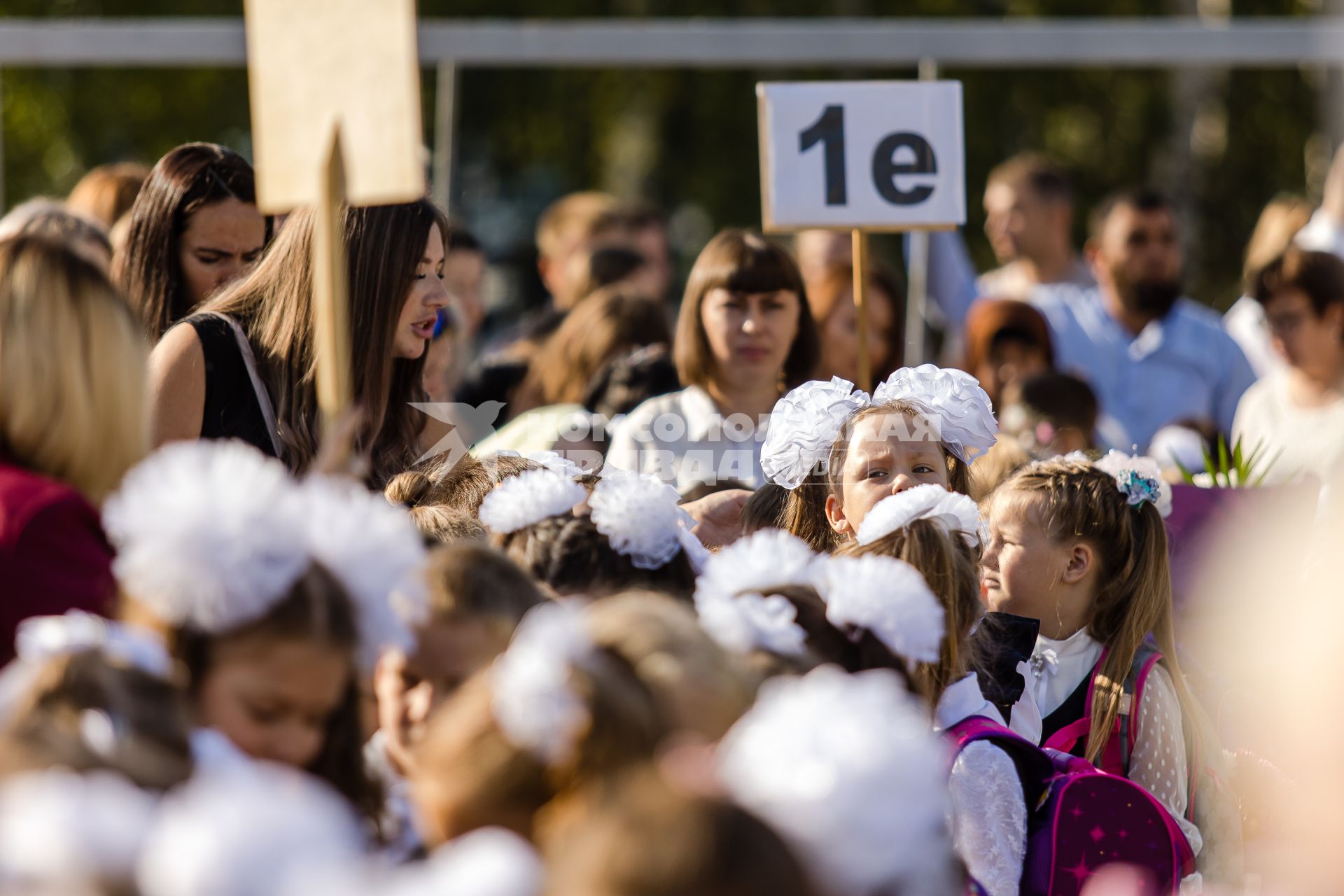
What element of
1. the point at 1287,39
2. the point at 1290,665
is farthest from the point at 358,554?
the point at 1287,39

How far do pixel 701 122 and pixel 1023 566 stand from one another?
10624 mm

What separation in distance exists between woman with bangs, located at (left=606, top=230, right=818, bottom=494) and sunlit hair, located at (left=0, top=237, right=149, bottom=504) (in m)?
2.50

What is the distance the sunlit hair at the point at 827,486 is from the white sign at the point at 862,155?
980 mm

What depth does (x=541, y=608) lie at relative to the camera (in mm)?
2127

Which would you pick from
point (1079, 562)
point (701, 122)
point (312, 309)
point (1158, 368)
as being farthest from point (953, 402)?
point (701, 122)

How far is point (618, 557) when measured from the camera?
2.60 metres

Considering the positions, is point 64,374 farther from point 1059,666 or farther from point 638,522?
point 1059,666

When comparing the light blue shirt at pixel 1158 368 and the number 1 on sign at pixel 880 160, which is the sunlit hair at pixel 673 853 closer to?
the number 1 on sign at pixel 880 160

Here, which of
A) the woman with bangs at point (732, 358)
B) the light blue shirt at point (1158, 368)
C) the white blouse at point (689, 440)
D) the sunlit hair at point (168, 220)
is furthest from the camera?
the light blue shirt at point (1158, 368)

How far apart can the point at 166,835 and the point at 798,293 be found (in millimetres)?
3669

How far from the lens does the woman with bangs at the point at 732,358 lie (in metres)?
4.70

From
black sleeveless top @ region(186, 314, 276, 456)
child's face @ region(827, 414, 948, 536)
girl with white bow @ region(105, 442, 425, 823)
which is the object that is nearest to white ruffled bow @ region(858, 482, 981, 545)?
child's face @ region(827, 414, 948, 536)

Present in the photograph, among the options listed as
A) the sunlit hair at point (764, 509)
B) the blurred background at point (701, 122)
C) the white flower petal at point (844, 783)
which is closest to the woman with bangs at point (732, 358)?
the sunlit hair at point (764, 509)

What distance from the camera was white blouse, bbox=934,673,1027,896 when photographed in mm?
2582
